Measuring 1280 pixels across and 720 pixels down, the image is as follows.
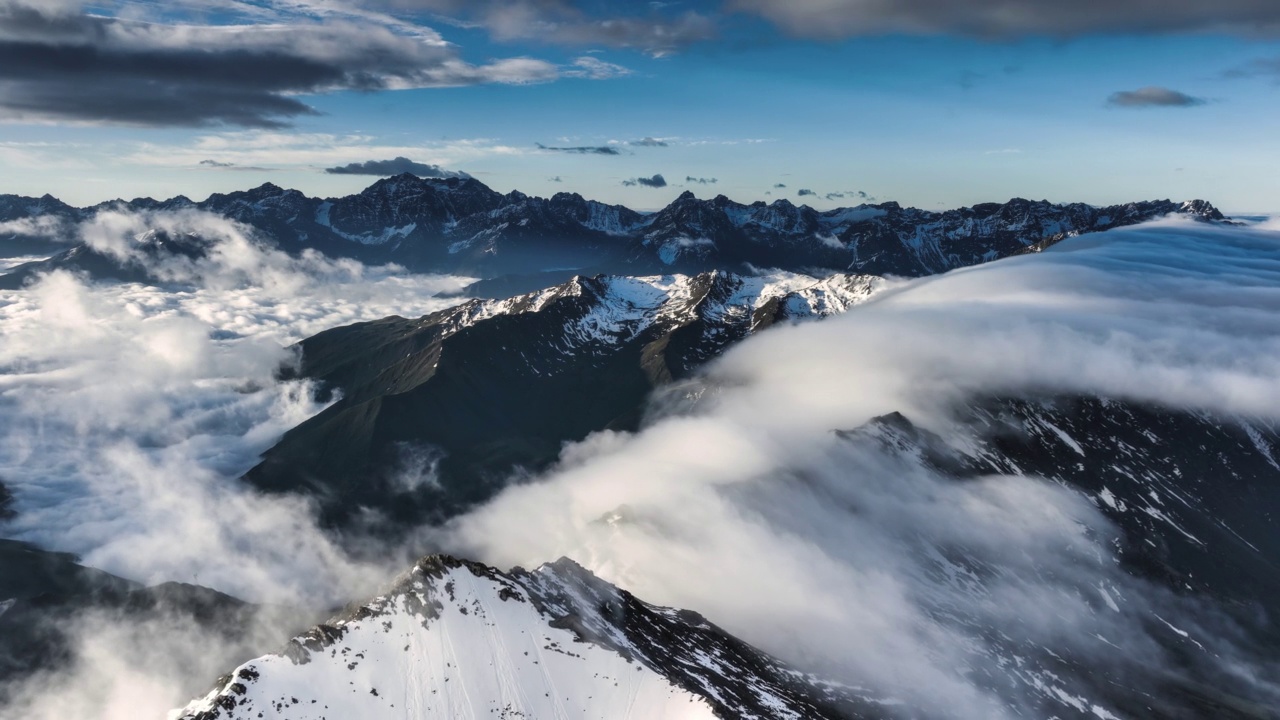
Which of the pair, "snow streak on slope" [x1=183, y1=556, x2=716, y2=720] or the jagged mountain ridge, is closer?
"snow streak on slope" [x1=183, y1=556, x2=716, y2=720]

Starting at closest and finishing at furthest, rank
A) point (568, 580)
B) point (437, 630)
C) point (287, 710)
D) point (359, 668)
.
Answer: point (287, 710) < point (359, 668) < point (437, 630) < point (568, 580)

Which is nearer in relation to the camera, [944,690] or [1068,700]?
[944,690]

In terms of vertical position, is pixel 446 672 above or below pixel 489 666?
below

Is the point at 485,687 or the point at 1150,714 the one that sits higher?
the point at 485,687

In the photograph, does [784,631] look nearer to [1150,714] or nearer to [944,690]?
[944,690]

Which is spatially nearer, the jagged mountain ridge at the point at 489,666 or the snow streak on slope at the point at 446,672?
the snow streak on slope at the point at 446,672

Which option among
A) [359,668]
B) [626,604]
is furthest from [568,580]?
[359,668]

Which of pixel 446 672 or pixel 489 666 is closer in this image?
pixel 446 672

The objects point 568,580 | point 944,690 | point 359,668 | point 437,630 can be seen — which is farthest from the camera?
point 944,690
